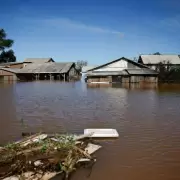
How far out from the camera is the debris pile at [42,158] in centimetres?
438

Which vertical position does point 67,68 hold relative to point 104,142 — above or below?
above

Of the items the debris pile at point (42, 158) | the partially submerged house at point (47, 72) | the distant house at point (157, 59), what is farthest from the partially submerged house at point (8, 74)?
the debris pile at point (42, 158)

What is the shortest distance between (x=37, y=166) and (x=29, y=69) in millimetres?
44261

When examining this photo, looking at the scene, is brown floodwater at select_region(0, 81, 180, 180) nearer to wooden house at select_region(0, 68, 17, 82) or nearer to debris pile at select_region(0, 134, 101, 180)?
debris pile at select_region(0, 134, 101, 180)

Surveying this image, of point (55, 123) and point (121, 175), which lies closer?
point (121, 175)

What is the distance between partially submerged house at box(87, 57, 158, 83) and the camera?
3478 cm

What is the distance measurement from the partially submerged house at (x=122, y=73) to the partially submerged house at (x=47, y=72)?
9.45 metres

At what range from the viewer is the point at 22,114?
1017 centimetres

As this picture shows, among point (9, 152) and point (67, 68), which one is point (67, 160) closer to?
point (9, 152)

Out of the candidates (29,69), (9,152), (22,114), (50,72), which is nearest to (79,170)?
(9,152)

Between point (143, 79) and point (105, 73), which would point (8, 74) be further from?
point (143, 79)

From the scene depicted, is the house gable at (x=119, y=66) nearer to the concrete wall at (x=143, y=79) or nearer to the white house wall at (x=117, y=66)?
the white house wall at (x=117, y=66)

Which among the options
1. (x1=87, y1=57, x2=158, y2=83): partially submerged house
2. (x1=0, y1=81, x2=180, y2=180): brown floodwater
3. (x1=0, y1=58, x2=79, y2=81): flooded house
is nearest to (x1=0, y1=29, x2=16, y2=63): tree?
(x1=0, y1=58, x2=79, y2=81): flooded house

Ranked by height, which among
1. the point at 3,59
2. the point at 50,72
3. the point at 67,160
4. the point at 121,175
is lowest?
the point at 121,175
